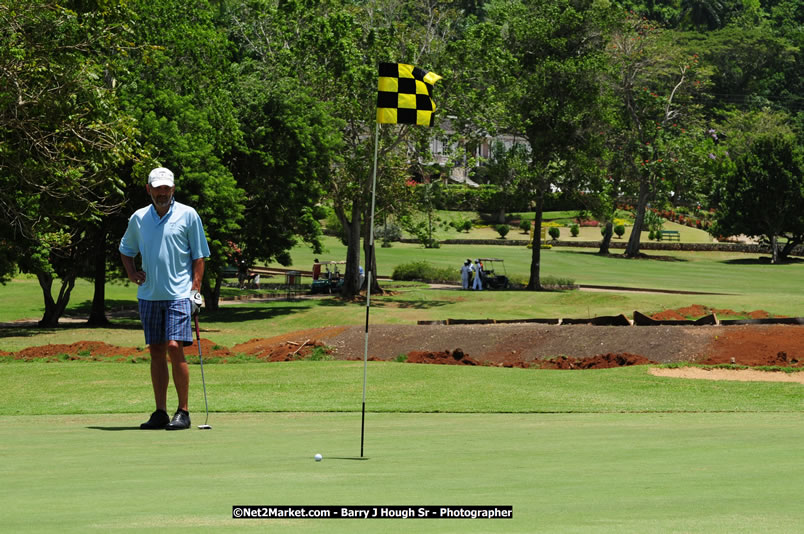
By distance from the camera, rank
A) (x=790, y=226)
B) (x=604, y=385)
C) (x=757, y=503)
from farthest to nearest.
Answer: (x=790, y=226)
(x=604, y=385)
(x=757, y=503)

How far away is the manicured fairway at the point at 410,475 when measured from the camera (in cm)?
465

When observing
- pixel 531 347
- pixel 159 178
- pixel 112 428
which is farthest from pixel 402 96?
pixel 531 347

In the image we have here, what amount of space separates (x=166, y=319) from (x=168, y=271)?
468mm

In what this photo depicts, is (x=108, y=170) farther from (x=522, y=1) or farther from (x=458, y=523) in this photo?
(x=522, y=1)

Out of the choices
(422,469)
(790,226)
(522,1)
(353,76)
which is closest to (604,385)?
(422,469)

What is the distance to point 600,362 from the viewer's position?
75.0 feet

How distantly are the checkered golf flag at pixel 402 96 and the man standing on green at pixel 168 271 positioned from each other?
8.79ft

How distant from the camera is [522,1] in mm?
63312

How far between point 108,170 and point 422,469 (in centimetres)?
2061

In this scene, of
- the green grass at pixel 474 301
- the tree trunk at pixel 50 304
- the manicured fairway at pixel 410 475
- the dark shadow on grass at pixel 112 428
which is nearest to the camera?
the manicured fairway at pixel 410 475

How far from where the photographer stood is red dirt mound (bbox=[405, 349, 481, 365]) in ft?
77.6

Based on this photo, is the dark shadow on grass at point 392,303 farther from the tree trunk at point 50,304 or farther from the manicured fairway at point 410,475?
the manicured fairway at point 410,475

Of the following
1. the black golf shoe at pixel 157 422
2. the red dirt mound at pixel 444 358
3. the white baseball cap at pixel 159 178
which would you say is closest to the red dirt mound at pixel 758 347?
the red dirt mound at pixel 444 358

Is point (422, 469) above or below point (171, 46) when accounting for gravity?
below
